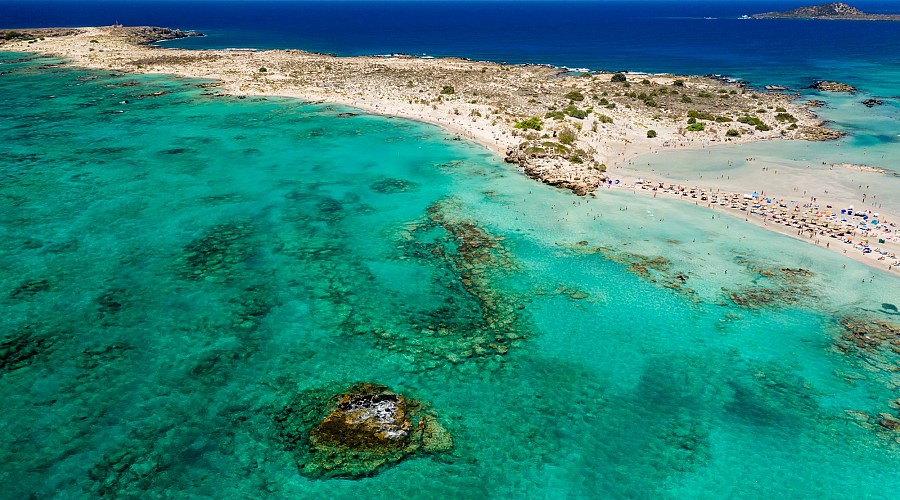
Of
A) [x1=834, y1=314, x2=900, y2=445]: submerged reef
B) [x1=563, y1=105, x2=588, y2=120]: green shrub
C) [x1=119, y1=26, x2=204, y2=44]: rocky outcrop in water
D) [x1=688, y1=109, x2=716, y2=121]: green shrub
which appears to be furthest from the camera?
[x1=119, y1=26, x2=204, y2=44]: rocky outcrop in water

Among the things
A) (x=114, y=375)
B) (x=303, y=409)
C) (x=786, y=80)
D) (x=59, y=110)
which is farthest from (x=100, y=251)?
(x=786, y=80)

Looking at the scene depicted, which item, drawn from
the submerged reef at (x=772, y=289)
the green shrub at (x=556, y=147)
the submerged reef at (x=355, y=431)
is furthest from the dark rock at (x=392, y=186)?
the submerged reef at (x=772, y=289)

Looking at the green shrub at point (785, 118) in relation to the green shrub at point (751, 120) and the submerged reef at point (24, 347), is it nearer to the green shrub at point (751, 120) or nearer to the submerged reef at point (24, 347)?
the green shrub at point (751, 120)

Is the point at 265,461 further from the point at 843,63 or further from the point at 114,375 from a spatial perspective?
the point at 843,63

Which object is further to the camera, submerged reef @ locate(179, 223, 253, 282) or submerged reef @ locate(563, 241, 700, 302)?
submerged reef @ locate(179, 223, 253, 282)

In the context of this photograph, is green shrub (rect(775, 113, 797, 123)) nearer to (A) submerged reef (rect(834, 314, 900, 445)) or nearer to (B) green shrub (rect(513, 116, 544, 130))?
(B) green shrub (rect(513, 116, 544, 130))

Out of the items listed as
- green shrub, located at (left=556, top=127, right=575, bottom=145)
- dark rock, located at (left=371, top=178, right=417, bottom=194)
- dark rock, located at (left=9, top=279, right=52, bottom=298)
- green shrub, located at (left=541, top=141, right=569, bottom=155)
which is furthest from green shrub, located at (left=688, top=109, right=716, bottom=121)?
dark rock, located at (left=9, top=279, right=52, bottom=298)

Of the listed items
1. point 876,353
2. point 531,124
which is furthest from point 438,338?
point 531,124
